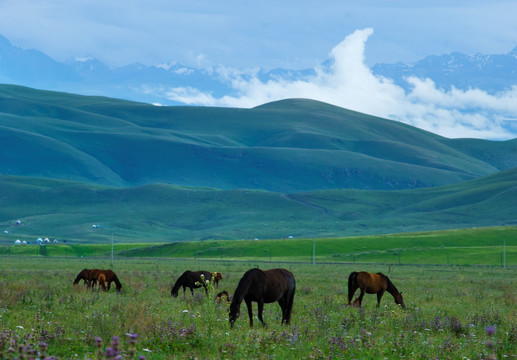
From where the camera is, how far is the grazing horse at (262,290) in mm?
18000

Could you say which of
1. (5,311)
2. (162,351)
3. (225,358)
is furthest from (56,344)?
(5,311)

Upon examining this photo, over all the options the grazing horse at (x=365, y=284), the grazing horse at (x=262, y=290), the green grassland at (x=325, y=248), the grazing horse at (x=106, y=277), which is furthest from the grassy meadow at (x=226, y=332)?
the green grassland at (x=325, y=248)

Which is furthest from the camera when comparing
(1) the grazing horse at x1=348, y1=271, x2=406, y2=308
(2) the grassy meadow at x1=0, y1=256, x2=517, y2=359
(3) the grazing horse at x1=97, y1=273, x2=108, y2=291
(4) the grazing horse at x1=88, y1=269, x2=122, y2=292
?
(4) the grazing horse at x1=88, y1=269, x2=122, y2=292

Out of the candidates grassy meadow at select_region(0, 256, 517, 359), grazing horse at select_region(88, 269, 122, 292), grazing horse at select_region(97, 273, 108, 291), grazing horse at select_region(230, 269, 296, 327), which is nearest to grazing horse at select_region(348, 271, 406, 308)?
grassy meadow at select_region(0, 256, 517, 359)

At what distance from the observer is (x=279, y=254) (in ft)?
396

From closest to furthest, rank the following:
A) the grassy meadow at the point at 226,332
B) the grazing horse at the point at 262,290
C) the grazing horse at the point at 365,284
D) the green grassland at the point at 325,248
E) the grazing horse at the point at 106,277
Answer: the grassy meadow at the point at 226,332, the grazing horse at the point at 262,290, the grazing horse at the point at 365,284, the grazing horse at the point at 106,277, the green grassland at the point at 325,248

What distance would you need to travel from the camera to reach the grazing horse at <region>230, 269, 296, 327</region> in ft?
59.1

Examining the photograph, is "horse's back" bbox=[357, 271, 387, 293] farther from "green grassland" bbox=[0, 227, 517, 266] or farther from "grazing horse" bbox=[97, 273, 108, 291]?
"green grassland" bbox=[0, 227, 517, 266]

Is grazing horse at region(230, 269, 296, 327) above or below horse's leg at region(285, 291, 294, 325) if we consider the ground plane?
above

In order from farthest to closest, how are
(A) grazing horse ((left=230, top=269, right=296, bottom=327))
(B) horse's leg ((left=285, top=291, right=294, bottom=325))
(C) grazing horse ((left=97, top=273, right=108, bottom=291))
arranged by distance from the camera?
(C) grazing horse ((left=97, top=273, right=108, bottom=291))
(B) horse's leg ((left=285, top=291, right=294, bottom=325))
(A) grazing horse ((left=230, top=269, right=296, bottom=327))

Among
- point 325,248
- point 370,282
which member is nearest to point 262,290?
point 370,282

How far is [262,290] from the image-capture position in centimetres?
1862

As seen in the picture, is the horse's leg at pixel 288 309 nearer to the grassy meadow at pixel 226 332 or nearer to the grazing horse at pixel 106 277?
the grassy meadow at pixel 226 332

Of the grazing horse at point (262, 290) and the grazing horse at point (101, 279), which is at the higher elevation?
the grazing horse at point (262, 290)
